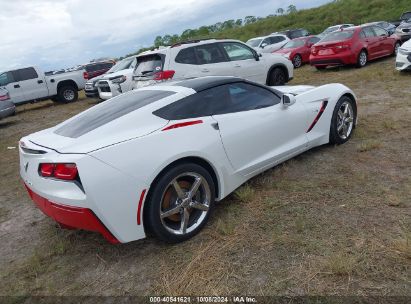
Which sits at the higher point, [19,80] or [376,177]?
[19,80]

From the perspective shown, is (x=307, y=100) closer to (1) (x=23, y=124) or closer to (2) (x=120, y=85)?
(2) (x=120, y=85)

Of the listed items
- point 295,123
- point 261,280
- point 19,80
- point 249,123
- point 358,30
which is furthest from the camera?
point 19,80

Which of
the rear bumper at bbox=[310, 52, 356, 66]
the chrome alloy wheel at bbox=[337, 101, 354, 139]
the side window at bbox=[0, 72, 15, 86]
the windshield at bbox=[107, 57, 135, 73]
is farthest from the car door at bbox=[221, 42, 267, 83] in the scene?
the side window at bbox=[0, 72, 15, 86]

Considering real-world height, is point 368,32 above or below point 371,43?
above

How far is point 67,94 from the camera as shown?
54.1 ft

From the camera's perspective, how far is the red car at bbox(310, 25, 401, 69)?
1284cm

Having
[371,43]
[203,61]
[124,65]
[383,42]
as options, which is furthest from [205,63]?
[383,42]

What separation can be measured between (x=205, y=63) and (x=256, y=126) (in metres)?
5.72

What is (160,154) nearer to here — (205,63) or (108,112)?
(108,112)

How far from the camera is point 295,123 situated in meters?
4.66

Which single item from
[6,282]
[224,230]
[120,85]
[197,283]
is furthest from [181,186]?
[120,85]

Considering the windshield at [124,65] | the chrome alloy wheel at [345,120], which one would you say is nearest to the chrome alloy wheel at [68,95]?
the windshield at [124,65]

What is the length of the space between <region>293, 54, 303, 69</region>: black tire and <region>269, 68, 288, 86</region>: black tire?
563 centimetres

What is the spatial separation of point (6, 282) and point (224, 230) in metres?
2.00
